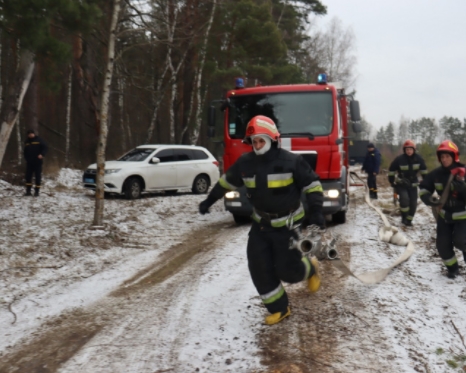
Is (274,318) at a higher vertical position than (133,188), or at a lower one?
lower

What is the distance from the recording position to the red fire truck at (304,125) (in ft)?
34.2

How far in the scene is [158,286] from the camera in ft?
22.0

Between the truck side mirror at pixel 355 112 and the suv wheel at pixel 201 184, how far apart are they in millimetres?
8206

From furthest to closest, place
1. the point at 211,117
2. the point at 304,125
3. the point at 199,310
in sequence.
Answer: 1. the point at 211,117
2. the point at 304,125
3. the point at 199,310

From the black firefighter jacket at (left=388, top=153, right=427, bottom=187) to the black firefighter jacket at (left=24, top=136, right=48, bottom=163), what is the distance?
9380 mm

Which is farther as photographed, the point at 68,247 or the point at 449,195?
the point at 68,247

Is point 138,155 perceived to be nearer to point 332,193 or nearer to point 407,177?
point 332,193

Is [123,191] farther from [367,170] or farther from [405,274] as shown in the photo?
[405,274]

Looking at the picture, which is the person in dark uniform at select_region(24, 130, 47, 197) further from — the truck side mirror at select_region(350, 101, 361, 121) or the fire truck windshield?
the truck side mirror at select_region(350, 101, 361, 121)

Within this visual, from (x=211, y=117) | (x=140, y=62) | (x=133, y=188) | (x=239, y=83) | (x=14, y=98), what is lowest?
(x=133, y=188)

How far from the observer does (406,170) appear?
37.6 ft

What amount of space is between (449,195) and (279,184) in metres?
3.03

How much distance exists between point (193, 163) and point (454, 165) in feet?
38.8

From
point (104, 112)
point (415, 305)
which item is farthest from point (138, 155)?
point (415, 305)
